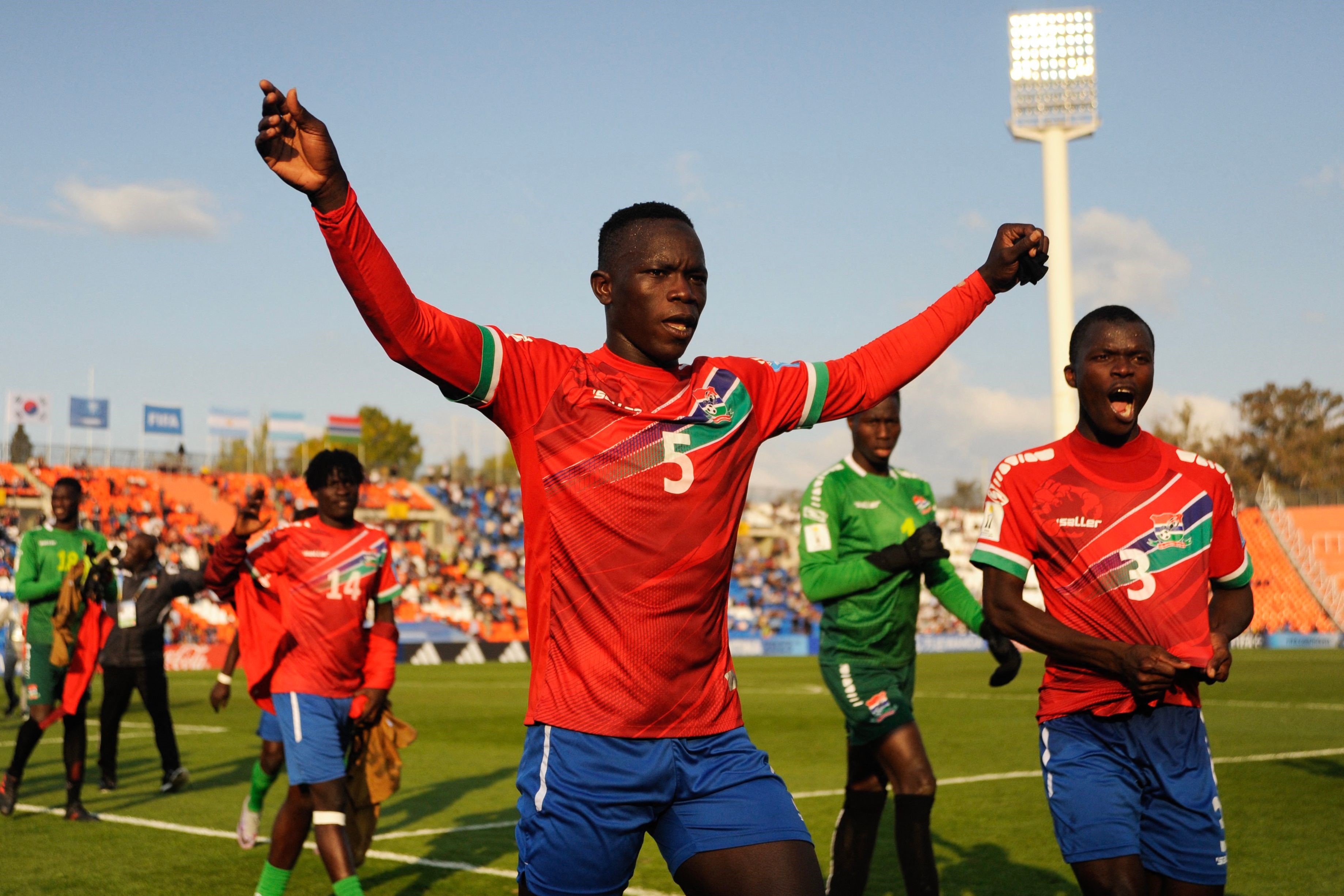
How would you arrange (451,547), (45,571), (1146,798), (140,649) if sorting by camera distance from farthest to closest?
(451,547), (140,649), (45,571), (1146,798)

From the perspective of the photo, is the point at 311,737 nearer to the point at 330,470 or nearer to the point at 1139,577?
the point at 330,470

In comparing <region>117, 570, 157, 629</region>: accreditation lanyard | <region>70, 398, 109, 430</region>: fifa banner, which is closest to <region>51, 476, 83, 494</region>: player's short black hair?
<region>117, 570, 157, 629</region>: accreditation lanyard

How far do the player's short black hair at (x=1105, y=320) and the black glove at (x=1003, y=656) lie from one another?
1.54m

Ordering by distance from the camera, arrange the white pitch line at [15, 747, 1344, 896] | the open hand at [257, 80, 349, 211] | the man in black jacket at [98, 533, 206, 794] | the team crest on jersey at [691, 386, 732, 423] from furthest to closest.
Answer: the man in black jacket at [98, 533, 206, 794] → the white pitch line at [15, 747, 1344, 896] → the team crest on jersey at [691, 386, 732, 423] → the open hand at [257, 80, 349, 211]

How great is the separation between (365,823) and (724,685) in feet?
14.9

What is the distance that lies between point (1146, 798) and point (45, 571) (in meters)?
9.73

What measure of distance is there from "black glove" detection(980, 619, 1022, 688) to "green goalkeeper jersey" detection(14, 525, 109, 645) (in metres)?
7.92

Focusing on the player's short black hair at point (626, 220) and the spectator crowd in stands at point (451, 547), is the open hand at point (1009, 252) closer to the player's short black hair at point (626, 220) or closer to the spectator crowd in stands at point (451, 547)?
the player's short black hair at point (626, 220)

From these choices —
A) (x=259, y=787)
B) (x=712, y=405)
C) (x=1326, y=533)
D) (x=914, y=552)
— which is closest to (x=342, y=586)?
(x=259, y=787)

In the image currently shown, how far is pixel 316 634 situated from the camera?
6.83 metres

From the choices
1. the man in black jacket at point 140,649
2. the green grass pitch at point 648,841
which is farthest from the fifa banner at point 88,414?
the man in black jacket at point 140,649

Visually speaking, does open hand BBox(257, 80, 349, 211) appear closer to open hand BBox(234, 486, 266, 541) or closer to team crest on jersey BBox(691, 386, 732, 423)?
team crest on jersey BBox(691, 386, 732, 423)

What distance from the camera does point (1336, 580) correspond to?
5125cm

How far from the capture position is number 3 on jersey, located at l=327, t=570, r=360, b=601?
6.91 m
